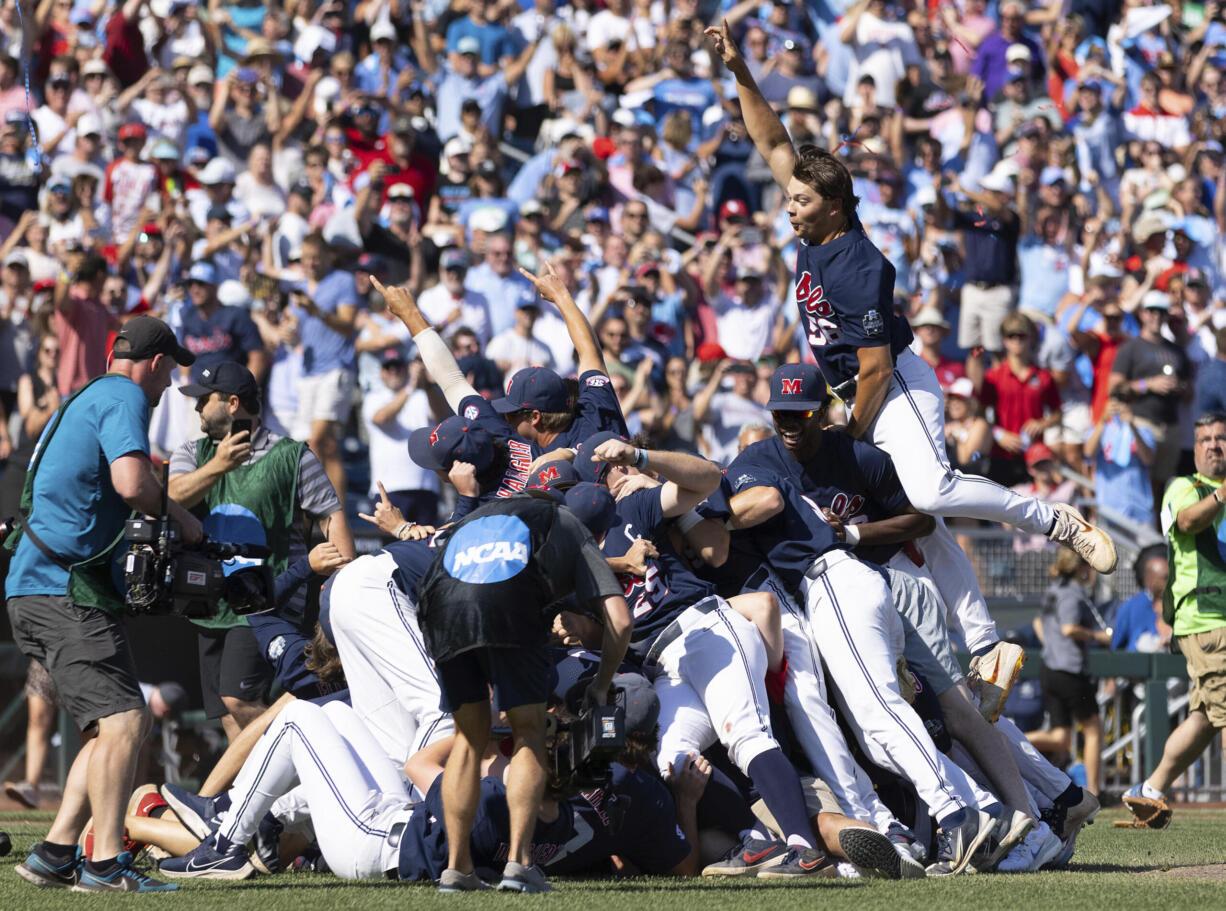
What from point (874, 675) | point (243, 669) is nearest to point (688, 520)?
point (874, 675)

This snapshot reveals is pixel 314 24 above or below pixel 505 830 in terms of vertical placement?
above

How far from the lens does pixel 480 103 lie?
1631 cm

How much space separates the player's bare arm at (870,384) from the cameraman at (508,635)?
6.60ft

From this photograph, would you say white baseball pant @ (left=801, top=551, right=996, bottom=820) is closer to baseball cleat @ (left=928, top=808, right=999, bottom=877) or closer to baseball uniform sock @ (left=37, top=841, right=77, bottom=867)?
baseball cleat @ (left=928, top=808, right=999, bottom=877)

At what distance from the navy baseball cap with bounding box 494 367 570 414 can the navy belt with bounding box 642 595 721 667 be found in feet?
4.09

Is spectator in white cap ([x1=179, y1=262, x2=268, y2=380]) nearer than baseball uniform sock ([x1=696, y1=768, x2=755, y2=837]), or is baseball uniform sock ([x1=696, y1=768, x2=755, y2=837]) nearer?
baseball uniform sock ([x1=696, y1=768, x2=755, y2=837])

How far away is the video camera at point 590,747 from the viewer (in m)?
5.66

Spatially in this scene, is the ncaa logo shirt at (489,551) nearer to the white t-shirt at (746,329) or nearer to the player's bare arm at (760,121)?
the player's bare arm at (760,121)

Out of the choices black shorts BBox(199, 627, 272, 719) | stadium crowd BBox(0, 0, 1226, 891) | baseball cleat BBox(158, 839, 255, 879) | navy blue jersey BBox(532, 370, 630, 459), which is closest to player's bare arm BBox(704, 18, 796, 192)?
stadium crowd BBox(0, 0, 1226, 891)

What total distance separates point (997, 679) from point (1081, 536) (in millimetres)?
713

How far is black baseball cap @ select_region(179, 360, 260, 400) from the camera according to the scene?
8109 mm

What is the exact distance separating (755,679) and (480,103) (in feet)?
34.6

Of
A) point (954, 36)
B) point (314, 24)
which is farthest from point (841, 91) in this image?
point (314, 24)

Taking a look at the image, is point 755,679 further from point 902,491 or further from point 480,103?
point 480,103
